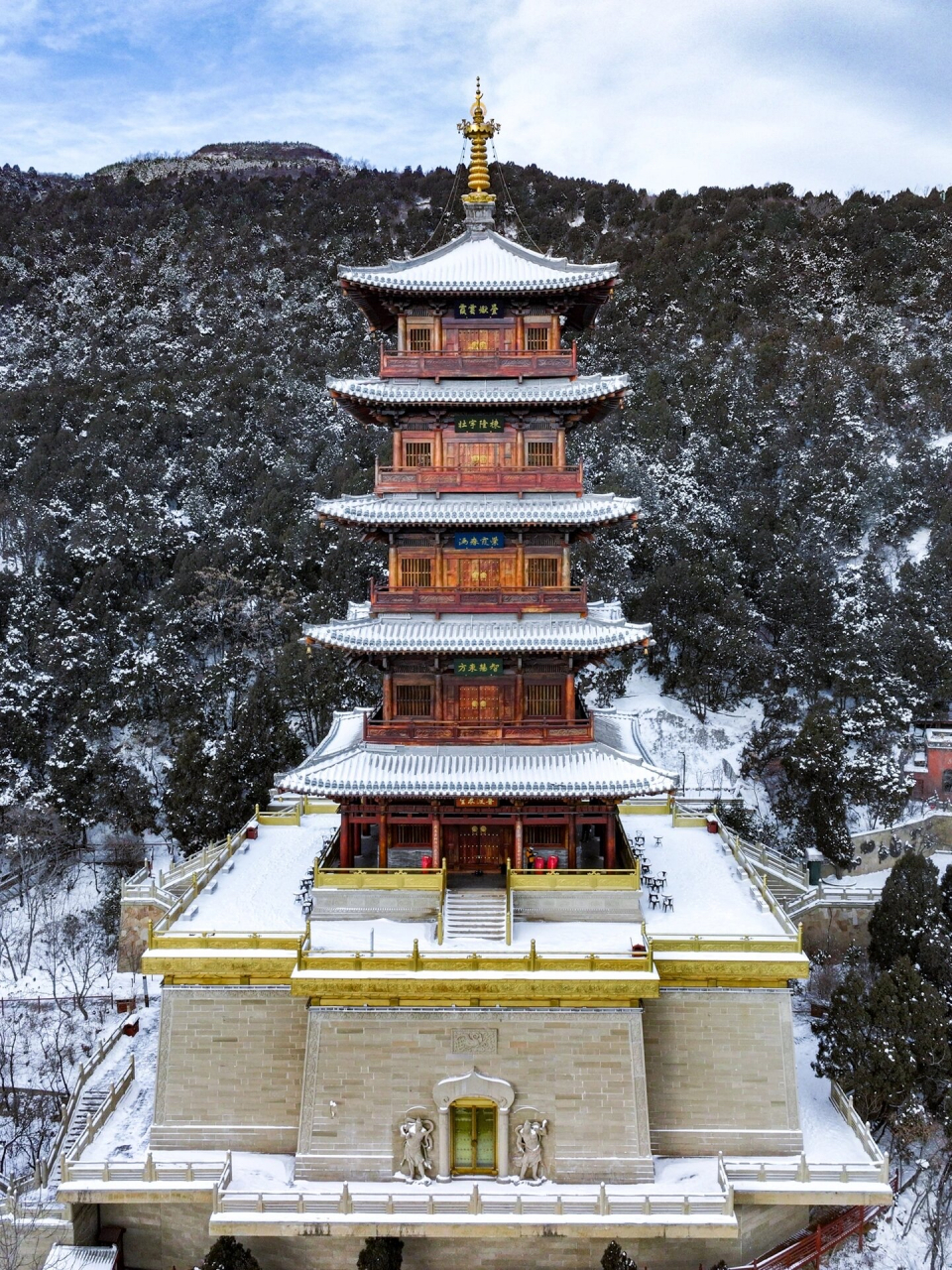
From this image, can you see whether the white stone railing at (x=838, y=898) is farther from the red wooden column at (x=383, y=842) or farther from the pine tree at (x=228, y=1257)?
the pine tree at (x=228, y=1257)

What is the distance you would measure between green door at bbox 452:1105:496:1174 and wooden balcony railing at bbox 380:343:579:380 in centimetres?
1553

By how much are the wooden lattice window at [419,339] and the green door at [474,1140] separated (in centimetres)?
1641

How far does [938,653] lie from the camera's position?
43.7m

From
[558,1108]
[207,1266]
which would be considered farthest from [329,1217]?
[558,1108]

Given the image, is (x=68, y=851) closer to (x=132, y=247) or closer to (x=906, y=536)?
(x=906, y=536)

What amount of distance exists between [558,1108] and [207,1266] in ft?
21.9

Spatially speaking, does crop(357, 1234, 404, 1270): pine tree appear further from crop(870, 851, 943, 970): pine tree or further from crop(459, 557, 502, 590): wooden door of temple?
crop(870, 851, 943, 970): pine tree

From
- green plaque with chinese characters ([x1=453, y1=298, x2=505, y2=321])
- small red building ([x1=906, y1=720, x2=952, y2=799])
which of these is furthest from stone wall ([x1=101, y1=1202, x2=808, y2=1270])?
small red building ([x1=906, y1=720, x2=952, y2=799])

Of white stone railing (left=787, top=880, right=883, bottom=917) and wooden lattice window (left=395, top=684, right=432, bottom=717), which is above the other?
wooden lattice window (left=395, top=684, right=432, bottom=717)

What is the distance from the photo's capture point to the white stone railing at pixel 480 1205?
16.0 metres

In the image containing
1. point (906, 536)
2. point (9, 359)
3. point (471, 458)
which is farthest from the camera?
point (9, 359)

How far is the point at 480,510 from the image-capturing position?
2075cm

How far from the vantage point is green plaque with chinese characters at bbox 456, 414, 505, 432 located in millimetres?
21312

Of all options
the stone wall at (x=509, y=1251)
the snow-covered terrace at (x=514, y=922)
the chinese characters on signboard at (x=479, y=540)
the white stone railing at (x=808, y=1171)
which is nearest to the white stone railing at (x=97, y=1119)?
the stone wall at (x=509, y=1251)
